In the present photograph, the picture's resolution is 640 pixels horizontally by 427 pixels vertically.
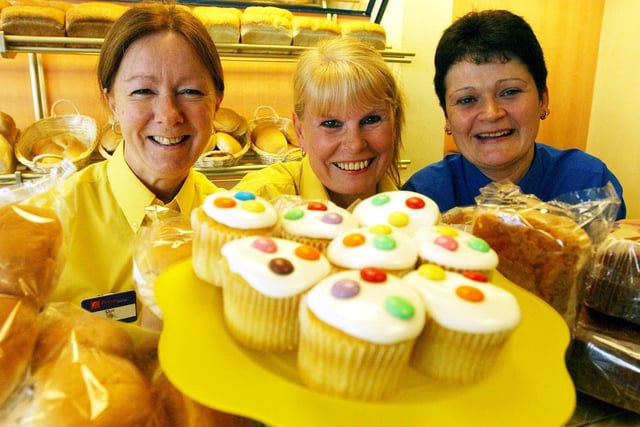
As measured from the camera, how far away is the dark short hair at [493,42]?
1551 millimetres

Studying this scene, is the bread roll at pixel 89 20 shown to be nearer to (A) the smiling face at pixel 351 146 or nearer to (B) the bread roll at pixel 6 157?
(B) the bread roll at pixel 6 157

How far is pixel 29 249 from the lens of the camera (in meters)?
0.72

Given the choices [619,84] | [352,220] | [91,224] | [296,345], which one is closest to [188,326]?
[296,345]

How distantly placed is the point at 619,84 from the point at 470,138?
351 cm

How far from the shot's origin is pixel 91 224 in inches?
55.7

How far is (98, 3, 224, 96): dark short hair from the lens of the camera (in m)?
1.38

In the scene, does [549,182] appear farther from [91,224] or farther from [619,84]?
[619,84]

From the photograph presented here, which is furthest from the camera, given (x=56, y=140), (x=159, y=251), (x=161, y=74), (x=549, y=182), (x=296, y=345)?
(x=56, y=140)

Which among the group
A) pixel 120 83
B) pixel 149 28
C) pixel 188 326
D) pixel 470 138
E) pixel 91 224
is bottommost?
pixel 91 224

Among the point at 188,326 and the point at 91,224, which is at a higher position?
the point at 188,326

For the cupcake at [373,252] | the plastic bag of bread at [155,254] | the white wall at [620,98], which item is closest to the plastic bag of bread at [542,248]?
the cupcake at [373,252]

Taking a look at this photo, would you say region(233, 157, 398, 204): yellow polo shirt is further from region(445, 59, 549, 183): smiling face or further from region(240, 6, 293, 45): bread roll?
region(240, 6, 293, 45): bread roll

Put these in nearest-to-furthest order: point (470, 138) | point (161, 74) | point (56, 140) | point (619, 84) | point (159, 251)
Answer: point (159, 251) → point (161, 74) → point (470, 138) → point (56, 140) → point (619, 84)

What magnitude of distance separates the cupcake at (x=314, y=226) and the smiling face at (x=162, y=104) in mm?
769
